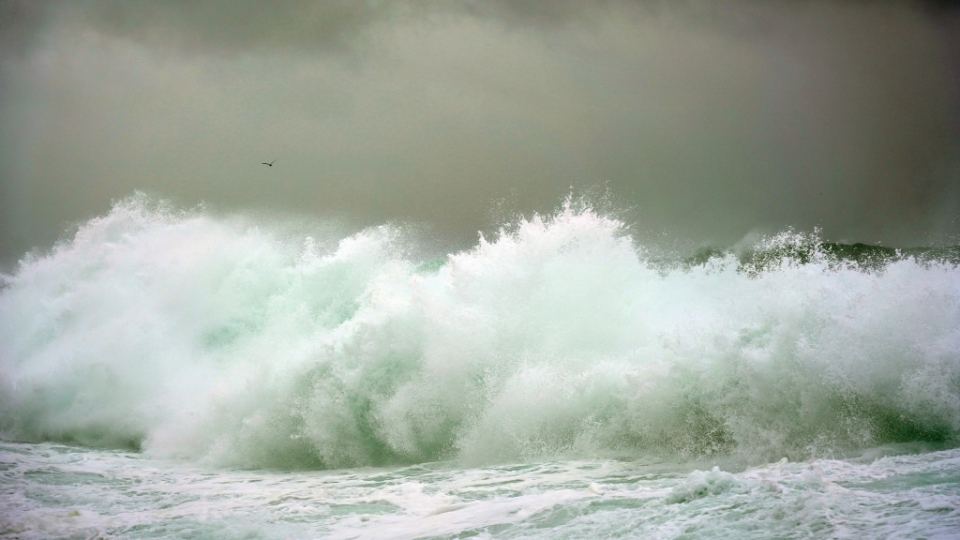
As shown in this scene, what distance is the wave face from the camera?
22.4 ft

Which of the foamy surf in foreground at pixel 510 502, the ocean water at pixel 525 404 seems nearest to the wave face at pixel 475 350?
the ocean water at pixel 525 404

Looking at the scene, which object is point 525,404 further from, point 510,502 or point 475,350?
point 510,502

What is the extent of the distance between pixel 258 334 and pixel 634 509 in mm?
10557

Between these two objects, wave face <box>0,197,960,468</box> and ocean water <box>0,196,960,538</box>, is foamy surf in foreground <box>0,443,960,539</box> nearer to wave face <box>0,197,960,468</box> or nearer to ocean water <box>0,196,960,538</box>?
ocean water <box>0,196,960,538</box>

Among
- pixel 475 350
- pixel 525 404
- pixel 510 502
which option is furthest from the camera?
pixel 475 350

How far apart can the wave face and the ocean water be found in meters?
0.03

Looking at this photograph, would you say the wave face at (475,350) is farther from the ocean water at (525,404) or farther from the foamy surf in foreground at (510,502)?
the foamy surf in foreground at (510,502)

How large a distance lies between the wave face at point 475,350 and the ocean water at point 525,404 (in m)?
0.03

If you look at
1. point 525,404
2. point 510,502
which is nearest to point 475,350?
point 525,404

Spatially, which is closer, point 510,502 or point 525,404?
point 510,502

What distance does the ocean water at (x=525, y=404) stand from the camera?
18.5 ft

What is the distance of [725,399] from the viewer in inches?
278

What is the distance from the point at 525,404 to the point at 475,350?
4.38 ft

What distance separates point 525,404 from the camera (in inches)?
320
